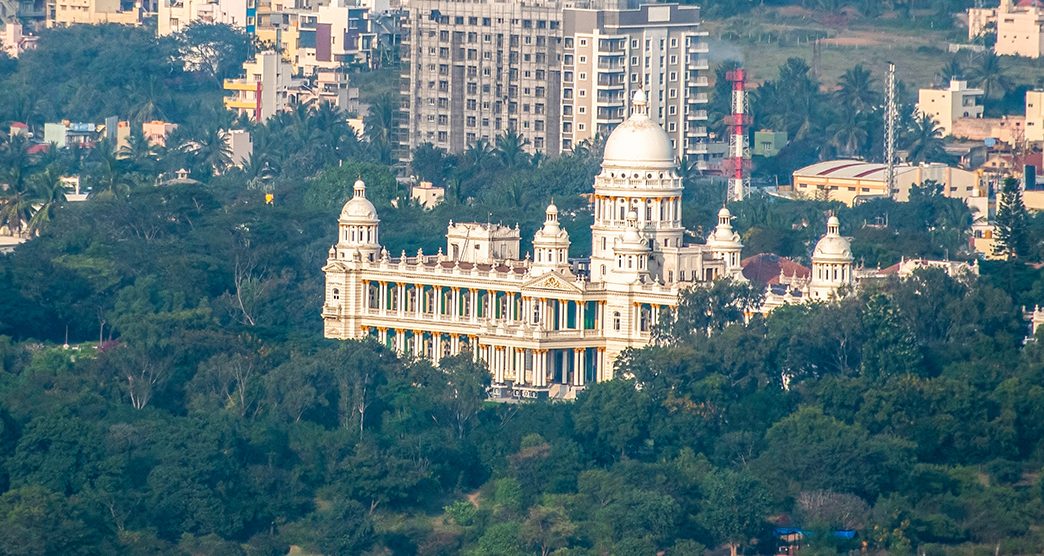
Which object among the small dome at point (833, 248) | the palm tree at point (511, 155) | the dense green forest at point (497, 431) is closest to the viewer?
the dense green forest at point (497, 431)

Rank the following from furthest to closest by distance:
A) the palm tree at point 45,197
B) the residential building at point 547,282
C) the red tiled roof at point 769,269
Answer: the palm tree at point 45,197, the red tiled roof at point 769,269, the residential building at point 547,282

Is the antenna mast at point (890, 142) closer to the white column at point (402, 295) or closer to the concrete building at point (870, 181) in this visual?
the concrete building at point (870, 181)

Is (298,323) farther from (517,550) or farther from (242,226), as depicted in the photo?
(517,550)

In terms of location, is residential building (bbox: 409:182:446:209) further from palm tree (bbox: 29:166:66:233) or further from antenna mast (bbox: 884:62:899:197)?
antenna mast (bbox: 884:62:899:197)

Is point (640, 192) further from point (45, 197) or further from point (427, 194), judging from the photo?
point (427, 194)

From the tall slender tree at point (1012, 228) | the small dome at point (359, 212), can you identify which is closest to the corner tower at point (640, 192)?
the small dome at point (359, 212)

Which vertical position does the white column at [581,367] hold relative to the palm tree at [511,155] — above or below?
below

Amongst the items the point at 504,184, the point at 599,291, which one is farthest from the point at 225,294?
the point at 504,184

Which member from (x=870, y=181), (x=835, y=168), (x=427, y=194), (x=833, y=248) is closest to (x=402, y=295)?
(x=833, y=248)
